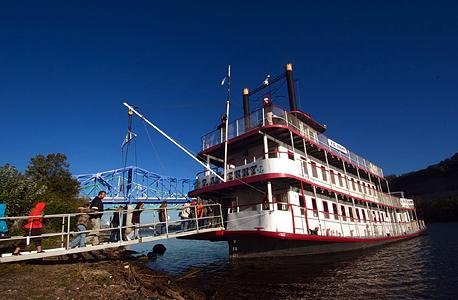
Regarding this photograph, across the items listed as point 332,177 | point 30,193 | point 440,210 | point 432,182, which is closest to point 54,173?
point 30,193

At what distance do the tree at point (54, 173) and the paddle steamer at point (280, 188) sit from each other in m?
22.2

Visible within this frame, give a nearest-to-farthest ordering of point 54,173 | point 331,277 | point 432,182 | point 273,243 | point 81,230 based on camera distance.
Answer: point 81,230
point 331,277
point 273,243
point 54,173
point 432,182

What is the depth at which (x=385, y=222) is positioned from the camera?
29703 mm

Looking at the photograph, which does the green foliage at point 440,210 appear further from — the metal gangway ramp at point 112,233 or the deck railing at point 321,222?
the metal gangway ramp at point 112,233

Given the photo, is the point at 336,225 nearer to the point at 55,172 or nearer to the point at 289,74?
the point at 289,74

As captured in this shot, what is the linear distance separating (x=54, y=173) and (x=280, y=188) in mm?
30756

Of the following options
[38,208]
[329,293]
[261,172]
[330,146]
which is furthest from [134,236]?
[330,146]

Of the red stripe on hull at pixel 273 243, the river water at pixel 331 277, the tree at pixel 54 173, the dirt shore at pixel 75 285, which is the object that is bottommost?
the river water at pixel 331 277

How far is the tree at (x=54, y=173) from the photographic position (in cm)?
3566

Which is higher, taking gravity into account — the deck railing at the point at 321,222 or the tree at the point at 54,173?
the tree at the point at 54,173

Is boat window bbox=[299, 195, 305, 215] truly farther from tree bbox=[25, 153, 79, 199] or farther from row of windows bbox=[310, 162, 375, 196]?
tree bbox=[25, 153, 79, 199]

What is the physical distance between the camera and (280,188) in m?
18.4

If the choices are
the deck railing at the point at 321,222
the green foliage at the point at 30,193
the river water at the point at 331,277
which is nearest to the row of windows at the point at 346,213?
the deck railing at the point at 321,222

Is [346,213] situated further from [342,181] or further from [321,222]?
[321,222]
